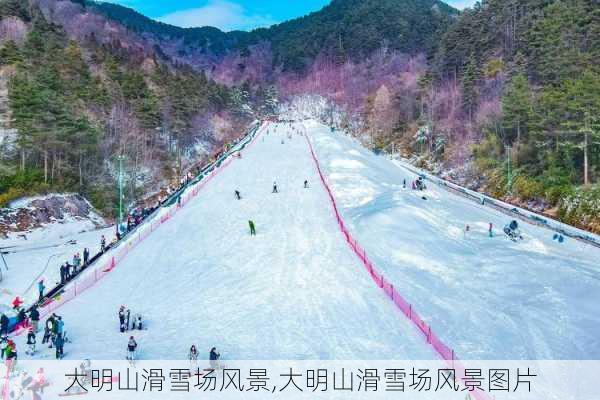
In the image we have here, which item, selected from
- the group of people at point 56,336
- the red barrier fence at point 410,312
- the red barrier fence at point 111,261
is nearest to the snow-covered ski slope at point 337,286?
the red barrier fence at point 410,312

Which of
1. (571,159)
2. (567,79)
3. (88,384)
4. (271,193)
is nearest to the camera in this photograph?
(88,384)

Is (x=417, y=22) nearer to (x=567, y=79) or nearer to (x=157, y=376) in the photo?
(x=567, y=79)

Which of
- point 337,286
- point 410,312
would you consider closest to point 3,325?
point 337,286

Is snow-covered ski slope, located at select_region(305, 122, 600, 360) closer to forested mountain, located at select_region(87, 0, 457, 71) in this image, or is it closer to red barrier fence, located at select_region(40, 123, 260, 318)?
red barrier fence, located at select_region(40, 123, 260, 318)

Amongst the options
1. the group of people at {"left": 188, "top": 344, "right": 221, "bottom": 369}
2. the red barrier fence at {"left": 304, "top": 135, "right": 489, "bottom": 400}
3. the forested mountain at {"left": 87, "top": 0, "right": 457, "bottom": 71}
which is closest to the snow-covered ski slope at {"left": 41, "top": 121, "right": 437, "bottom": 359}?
the red barrier fence at {"left": 304, "top": 135, "right": 489, "bottom": 400}

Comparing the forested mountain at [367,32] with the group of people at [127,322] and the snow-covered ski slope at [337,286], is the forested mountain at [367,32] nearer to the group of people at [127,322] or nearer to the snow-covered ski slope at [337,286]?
the snow-covered ski slope at [337,286]

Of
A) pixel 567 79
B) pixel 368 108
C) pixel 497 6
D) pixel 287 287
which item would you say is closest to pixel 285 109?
pixel 368 108
